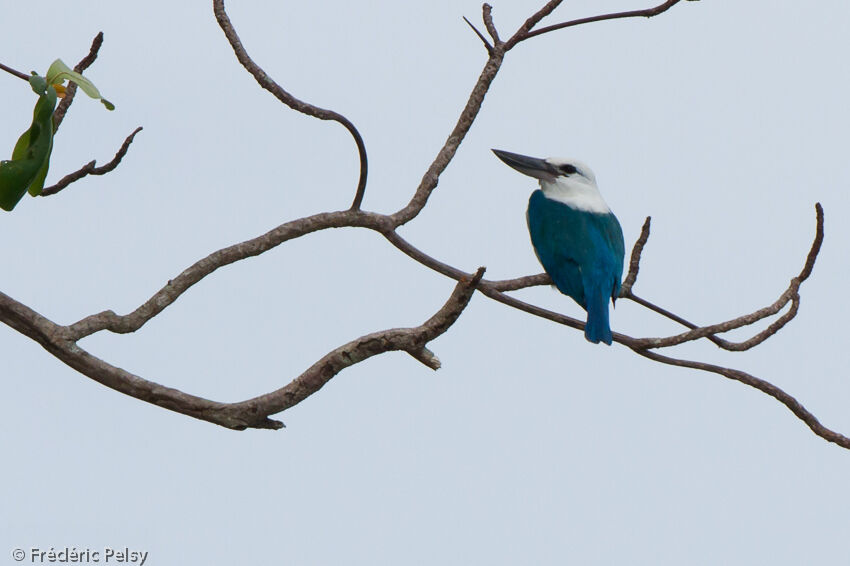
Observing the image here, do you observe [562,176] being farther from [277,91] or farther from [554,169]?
[277,91]

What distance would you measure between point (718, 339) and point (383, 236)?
125 centimetres

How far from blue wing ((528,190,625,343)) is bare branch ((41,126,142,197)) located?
176 centimetres

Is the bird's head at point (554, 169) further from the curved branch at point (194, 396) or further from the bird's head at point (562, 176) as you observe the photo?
the curved branch at point (194, 396)

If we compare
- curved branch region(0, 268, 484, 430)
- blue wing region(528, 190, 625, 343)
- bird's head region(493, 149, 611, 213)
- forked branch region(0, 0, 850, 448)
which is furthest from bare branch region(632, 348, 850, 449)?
bird's head region(493, 149, 611, 213)

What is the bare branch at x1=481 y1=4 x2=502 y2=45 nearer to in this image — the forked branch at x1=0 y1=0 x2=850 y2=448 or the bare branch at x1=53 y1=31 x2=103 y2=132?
the forked branch at x1=0 y1=0 x2=850 y2=448

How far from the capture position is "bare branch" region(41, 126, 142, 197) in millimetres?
3484

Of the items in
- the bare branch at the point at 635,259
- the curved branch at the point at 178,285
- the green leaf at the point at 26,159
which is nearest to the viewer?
the green leaf at the point at 26,159

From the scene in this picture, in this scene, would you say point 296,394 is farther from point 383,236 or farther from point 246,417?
point 383,236

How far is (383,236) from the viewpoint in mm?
3477

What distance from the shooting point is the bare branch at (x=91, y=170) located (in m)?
3.48

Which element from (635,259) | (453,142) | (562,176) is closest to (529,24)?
(453,142)

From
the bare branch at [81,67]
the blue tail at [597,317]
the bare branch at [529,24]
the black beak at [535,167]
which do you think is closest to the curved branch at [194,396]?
the bare branch at [81,67]

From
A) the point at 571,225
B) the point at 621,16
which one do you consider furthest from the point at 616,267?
the point at 621,16

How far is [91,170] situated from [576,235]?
2.21m
